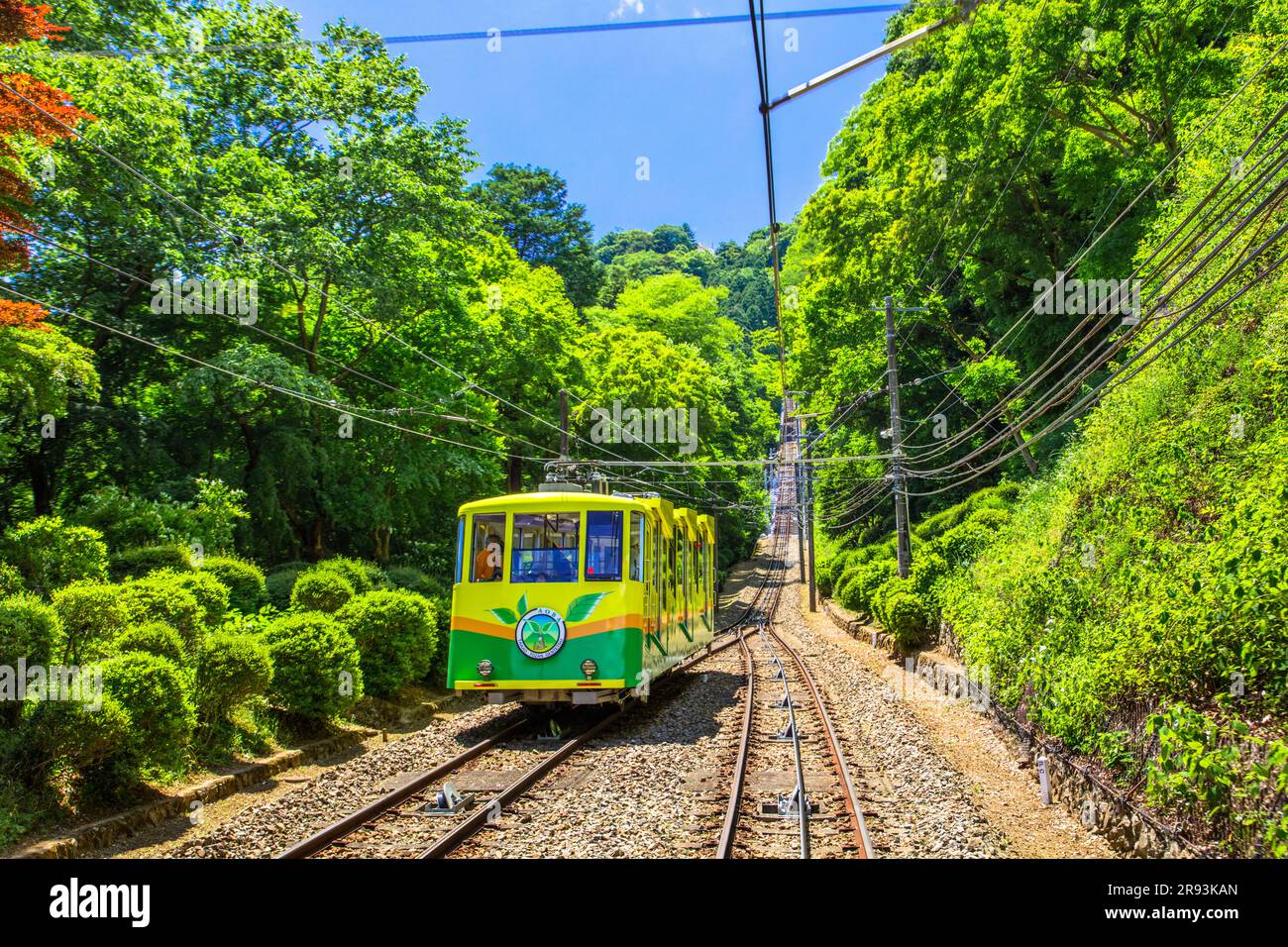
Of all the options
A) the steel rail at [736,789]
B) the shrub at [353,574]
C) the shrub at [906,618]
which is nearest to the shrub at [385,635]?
the shrub at [353,574]

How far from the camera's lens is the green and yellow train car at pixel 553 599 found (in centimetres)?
1299

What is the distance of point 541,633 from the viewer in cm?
1305

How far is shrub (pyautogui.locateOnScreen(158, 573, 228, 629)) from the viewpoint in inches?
505

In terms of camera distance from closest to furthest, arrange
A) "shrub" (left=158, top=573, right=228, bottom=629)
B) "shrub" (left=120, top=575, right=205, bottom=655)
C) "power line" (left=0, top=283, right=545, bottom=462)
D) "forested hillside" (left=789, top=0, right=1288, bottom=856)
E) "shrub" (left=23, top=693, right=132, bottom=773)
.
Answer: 1. "forested hillside" (left=789, top=0, right=1288, bottom=856)
2. "shrub" (left=23, top=693, right=132, bottom=773)
3. "shrub" (left=120, top=575, right=205, bottom=655)
4. "shrub" (left=158, top=573, right=228, bottom=629)
5. "power line" (left=0, top=283, right=545, bottom=462)

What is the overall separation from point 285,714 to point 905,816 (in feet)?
26.7

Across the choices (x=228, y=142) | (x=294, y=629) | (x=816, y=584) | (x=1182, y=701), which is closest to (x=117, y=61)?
(x=228, y=142)

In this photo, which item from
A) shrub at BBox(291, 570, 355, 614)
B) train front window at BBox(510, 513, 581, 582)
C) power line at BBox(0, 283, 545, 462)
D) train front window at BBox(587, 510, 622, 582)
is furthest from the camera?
power line at BBox(0, 283, 545, 462)

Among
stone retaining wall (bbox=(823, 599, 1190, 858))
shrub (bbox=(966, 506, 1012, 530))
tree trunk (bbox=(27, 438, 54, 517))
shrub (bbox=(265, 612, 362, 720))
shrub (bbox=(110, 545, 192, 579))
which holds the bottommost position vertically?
stone retaining wall (bbox=(823, 599, 1190, 858))

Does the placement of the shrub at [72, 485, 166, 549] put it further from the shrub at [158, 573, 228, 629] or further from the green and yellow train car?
the green and yellow train car

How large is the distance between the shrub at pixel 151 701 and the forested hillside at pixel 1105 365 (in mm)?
8593

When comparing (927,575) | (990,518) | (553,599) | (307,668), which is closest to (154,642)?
(307,668)

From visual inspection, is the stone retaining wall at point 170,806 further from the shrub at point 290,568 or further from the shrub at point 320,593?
the shrub at point 290,568

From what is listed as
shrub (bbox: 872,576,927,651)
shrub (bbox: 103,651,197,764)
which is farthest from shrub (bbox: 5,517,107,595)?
shrub (bbox: 872,576,927,651)

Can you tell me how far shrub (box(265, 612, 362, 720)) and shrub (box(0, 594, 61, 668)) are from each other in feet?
11.2
